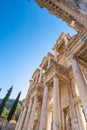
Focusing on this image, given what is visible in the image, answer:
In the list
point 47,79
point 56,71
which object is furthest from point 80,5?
point 47,79

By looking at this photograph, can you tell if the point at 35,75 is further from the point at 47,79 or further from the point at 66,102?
the point at 66,102

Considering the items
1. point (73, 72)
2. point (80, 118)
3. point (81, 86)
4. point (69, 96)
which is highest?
point (73, 72)

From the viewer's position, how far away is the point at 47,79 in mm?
15422

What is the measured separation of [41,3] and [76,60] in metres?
6.33

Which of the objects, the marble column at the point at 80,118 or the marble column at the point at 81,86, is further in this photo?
the marble column at the point at 80,118

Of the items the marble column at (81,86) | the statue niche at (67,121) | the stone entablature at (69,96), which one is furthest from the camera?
the statue niche at (67,121)

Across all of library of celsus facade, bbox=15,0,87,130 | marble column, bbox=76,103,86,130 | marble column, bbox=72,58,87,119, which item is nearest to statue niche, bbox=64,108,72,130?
library of celsus facade, bbox=15,0,87,130

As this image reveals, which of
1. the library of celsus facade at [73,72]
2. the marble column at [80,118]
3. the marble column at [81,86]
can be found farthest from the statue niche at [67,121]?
the marble column at [81,86]

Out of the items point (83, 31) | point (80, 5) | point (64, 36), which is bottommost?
point (83, 31)

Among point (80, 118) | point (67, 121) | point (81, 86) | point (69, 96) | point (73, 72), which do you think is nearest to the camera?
point (81, 86)

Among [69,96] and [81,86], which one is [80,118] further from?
[81,86]

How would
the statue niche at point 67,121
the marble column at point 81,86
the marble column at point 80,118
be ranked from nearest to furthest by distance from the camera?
the marble column at point 81,86
the marble column at point 80,118
the statue niche at point 67,121

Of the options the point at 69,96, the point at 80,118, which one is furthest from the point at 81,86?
the point at 69,96

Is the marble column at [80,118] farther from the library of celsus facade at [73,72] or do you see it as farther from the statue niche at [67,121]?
the statue niche at [67,121]
